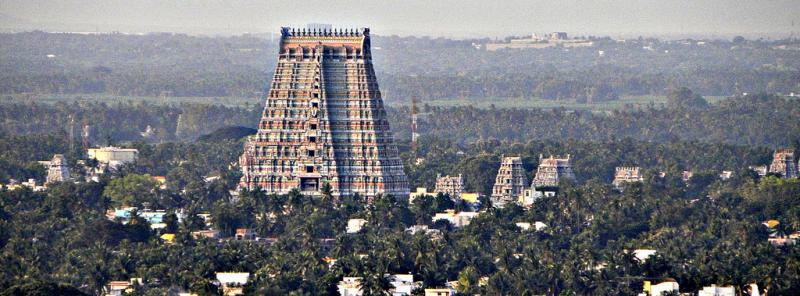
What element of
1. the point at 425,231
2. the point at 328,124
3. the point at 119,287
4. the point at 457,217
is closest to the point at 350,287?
the point at 119,287

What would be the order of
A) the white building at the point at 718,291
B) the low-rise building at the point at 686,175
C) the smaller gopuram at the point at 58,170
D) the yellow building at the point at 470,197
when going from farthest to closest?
the low-rise building at the point at 686,175, the smaller gopuram at the point at 58,170, the yellow building at the point at 470,197, the white building at the point at 718,291

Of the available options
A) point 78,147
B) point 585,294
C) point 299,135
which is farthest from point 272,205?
point 78,147

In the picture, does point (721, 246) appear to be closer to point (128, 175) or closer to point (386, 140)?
point (386, 140)

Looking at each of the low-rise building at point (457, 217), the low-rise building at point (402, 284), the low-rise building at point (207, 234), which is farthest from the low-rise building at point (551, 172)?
the low-rise building at point (402, 284)

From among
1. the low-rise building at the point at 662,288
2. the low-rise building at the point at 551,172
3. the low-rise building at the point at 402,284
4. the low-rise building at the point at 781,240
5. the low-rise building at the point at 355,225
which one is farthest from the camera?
the low-rise building at the point at 551,172

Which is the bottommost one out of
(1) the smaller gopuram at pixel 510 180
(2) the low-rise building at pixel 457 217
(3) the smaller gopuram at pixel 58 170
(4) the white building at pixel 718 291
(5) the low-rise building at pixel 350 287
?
(3) the smaller gopuram at pixel 58 170

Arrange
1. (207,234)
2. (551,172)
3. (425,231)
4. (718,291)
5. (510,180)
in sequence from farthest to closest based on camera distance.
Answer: (551,172) → (510,180) → (425,231) → (207,234) → (718,291)

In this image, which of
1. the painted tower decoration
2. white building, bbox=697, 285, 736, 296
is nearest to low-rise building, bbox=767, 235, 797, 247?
the painted tower decoration

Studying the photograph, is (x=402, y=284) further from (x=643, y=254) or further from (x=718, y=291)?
(x=643, y=254)

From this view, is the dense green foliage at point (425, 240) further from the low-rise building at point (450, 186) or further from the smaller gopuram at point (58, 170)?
the smaller gopuram at point (58, 170)
